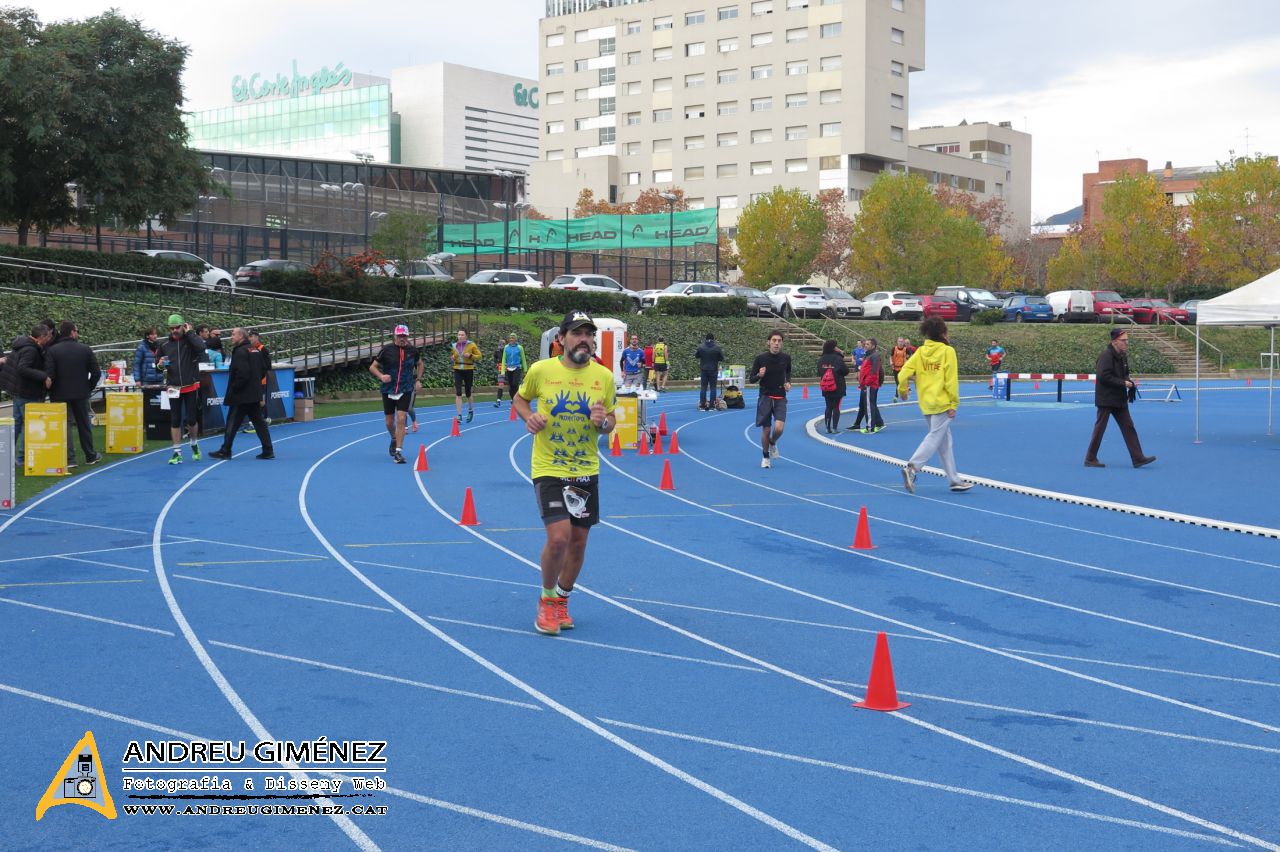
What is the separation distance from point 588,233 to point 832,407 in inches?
1393

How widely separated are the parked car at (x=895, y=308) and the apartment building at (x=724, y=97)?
3401 centimetres

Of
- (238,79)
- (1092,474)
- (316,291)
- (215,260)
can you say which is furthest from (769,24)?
(238,79)

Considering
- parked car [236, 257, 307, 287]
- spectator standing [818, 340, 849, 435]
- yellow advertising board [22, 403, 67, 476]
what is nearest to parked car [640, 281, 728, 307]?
parked car [236, 257, 307, 287]

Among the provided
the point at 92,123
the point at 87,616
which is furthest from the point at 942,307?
the point at 87,616

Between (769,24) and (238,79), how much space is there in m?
118

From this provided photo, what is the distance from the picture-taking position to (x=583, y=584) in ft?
32.9

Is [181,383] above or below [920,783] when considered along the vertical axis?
above

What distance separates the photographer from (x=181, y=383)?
702 inches

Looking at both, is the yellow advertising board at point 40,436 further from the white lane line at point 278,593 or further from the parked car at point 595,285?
the parked car at point 595,285

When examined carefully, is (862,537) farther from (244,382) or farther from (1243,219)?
(1243,219)

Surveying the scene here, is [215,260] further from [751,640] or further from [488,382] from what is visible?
[751,640]

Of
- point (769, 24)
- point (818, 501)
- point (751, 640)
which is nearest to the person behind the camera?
point (751, 640)

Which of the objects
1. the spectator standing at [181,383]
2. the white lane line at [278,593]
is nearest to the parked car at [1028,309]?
the spectator standing at [181,383]

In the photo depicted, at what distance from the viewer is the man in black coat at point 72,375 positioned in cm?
1666
